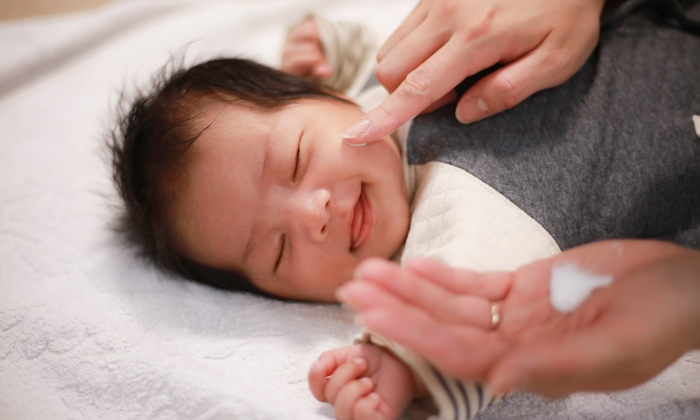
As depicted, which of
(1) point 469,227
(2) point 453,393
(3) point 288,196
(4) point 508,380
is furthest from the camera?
(3) point 288,196

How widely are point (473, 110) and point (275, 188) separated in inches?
15.3

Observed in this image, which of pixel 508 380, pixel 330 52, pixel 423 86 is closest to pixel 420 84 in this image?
pixel 423 86

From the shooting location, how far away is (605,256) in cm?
59

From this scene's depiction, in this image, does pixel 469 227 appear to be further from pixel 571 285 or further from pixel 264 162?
pixel 264 162

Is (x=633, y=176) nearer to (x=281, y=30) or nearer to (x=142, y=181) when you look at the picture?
(x=142, y=181)

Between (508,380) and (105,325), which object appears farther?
(105,325)

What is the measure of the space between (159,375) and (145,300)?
0.21m

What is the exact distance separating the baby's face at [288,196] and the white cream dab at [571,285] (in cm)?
37

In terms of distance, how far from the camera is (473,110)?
898 mm

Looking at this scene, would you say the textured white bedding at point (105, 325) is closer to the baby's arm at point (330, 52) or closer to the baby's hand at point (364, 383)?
the baby's hand at point (364, 383)

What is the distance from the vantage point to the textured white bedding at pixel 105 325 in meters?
0.73

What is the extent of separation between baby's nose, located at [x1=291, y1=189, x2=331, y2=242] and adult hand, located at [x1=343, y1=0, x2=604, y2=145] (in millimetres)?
119

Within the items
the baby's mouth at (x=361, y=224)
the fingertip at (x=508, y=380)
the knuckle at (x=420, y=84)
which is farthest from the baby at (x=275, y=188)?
the fingertip at (x=508, y=380)

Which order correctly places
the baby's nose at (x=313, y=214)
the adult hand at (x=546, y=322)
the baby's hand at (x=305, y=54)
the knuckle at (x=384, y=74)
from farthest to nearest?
the baby's hand at (x=305, y=54), the knuckle at (x=384, y=74), the baby's nose at (x=313, y=214), the adult hand at (x=546, y=322)
